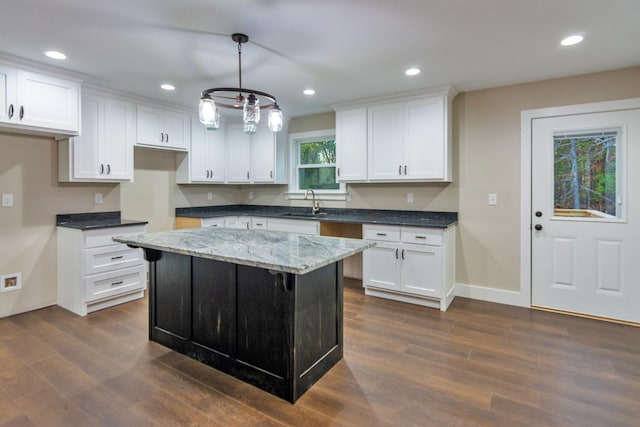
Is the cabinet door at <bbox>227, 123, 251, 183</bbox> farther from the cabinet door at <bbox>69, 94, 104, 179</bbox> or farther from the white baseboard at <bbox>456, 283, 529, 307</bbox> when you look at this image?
the white baseboard at <bbox>456, 283, 529, 307</bbox>

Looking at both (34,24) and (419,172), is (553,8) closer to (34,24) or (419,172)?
(419,172)

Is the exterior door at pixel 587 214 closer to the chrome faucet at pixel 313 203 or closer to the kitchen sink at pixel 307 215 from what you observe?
the kitchen sink at pixel 307 215

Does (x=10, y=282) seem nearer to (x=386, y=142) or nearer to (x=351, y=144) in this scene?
(x=351, y=144)

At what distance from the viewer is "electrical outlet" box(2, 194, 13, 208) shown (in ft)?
10.7

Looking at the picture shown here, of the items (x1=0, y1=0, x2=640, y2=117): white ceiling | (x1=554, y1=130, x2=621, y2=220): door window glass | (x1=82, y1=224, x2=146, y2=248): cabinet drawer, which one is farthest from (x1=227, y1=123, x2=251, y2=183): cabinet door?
(x1=554, y1=130, x2=621, y2=220): door window glass

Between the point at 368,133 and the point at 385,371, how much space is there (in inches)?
110

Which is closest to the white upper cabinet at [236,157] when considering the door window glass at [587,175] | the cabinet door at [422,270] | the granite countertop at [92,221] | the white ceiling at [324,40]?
the granite countertop at [92,221]

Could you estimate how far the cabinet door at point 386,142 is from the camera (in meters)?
3.99

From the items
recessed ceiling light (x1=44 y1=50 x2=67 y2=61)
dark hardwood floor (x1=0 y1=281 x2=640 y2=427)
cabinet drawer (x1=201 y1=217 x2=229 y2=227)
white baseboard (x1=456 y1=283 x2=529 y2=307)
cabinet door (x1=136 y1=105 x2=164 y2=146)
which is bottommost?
dark hardwood floor (x1=0 y1=281 x2=640 y2=427)

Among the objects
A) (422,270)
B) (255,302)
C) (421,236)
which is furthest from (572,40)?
(255,302)

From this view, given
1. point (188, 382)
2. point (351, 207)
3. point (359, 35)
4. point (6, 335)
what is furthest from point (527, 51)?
point (6, 335)

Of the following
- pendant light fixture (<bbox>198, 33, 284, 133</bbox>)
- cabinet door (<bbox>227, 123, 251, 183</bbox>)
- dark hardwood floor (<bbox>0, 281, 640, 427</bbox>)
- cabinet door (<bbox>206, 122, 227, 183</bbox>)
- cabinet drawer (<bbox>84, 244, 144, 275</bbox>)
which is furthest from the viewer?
cabinet door (<bbox>227, 123, 251, 183</bbox>)

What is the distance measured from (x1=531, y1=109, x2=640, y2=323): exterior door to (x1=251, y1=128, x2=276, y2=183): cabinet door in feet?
10.8

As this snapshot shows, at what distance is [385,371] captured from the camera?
7.69 ft
